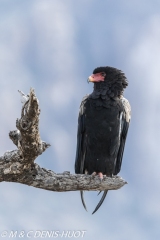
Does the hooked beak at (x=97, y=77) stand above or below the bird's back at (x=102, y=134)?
above

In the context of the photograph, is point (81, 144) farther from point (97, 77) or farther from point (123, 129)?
point (97, 77)

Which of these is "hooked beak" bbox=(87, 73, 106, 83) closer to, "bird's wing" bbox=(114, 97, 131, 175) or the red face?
the red face

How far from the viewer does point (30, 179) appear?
6734mm

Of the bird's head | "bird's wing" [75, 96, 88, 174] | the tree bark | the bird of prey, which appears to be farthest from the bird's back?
the tree bark

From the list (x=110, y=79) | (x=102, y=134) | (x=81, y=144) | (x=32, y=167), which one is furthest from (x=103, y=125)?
(x=32, y=167)

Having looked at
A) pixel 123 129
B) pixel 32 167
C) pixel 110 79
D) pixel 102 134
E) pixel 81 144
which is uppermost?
pixel 110 79

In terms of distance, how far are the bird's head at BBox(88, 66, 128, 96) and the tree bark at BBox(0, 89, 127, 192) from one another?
6.80 feet

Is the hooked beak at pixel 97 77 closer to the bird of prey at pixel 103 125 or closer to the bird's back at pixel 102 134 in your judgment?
the bird of prey at pixel 103 125

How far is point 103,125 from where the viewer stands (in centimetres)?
850

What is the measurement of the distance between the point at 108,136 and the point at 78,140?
673 mm

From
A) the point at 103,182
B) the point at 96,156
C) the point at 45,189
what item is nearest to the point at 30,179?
the point at 45,189

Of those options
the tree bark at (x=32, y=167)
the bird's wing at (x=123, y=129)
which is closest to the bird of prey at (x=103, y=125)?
the bird's wing at (x=123, y=129)

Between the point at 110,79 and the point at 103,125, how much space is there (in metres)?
1.06

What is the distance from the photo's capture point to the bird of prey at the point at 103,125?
28.0ft
